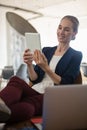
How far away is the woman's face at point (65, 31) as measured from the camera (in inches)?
61.4

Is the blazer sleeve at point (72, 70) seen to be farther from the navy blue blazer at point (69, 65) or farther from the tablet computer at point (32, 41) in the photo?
the tablet computer at point (32, 41)

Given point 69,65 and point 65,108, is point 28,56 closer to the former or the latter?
point 69,65

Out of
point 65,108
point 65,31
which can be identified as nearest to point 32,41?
point 65,31

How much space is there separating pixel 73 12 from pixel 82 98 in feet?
9.84

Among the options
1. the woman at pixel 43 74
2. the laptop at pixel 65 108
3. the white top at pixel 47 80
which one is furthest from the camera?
the white top at pixel 47 80

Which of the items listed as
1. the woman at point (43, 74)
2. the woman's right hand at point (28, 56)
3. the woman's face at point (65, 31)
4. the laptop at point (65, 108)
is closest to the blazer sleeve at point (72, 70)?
the woman at point (43, 74)

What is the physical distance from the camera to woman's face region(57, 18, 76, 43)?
1.56 metres

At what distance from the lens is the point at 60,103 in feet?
2.79

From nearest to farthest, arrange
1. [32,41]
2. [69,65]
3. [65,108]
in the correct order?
1. [65,108]
2. [32,41]
3. [69,65]

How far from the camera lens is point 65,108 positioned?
854 millimetres

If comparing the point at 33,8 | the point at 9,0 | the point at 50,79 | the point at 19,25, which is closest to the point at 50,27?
the point at 33,8

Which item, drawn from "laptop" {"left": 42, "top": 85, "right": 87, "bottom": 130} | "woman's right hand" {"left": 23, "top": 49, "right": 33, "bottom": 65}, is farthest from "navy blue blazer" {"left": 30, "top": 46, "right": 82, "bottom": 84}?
"laptop" {"left": 42, "top": 85, "right": 87, "bottom": 130}

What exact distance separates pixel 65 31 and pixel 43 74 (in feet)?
0.96

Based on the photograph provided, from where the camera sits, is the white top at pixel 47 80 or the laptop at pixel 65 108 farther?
the white top at pixel 47 80
